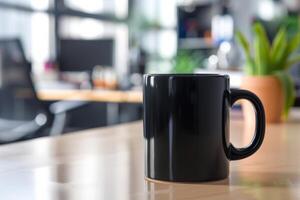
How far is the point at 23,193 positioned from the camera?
0.57 metres

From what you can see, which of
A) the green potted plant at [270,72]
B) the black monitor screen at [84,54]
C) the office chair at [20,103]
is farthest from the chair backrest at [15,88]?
the green potted plant at [270,72]

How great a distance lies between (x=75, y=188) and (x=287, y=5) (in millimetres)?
6071

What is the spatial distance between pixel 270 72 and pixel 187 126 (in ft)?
2.62

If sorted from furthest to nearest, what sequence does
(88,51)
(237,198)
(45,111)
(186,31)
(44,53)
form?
(186,31) → (44,53) → (88,51) → (45,111) → (237,198)

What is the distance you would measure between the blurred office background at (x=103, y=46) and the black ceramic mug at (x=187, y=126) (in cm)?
102

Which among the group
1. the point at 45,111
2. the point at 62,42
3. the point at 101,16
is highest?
the point at 101,16

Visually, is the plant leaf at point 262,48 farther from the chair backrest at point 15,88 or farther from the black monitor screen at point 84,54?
the black monitor screen at point 84,54

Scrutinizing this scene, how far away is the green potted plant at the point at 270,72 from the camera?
129cm

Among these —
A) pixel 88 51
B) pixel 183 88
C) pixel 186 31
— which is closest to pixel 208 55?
pixel 186 31

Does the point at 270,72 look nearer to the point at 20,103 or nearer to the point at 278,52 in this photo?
the point at 278,52

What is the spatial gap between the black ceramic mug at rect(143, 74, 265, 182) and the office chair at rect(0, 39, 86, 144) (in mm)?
Answer: 2062

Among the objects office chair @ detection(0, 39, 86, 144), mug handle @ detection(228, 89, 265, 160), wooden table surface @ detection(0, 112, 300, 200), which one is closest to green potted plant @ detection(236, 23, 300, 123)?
wooden table surface @ detection(0, 112, 300, 200)

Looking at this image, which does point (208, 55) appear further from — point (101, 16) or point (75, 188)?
point (75, 188)

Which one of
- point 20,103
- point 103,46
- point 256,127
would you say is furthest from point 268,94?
point 103,46
